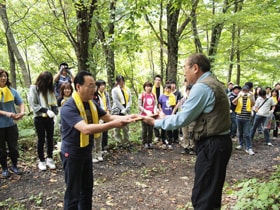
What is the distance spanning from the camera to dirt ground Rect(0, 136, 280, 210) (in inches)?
158

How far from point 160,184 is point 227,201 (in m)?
1.37

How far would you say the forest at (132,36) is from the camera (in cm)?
509

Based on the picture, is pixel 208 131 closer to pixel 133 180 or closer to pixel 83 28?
pixel 133 180

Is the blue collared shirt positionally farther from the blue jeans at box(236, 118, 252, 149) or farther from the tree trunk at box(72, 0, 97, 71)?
the blue jeans at box(236, 118, 252, 149)

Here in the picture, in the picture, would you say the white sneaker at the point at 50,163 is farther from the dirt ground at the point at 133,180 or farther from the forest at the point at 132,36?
the forest at the point at 132,36

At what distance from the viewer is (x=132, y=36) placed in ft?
16.9

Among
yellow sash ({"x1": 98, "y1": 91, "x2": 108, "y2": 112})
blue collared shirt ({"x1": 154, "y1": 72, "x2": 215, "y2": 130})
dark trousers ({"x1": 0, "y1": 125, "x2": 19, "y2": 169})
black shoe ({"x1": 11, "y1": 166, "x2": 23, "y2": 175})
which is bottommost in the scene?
black shoe ({"x1": 11, "y1": 166, "x2": 23, "y2": 175})

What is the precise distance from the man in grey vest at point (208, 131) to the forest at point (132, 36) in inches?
39.2

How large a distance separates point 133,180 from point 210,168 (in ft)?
9.12

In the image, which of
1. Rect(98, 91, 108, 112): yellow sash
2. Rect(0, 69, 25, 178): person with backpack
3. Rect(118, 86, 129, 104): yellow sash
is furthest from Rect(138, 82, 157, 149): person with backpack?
Rect(0, 69, 25, 178): person with backpack

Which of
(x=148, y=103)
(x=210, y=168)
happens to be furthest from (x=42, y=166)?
(x=210, y=168)

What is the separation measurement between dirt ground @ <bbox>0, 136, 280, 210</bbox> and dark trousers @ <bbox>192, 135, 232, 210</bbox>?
131 cm

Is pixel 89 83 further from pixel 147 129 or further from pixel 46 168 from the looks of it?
pixel 147 129

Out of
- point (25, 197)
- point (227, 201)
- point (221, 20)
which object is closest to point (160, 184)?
point (227, 201)
